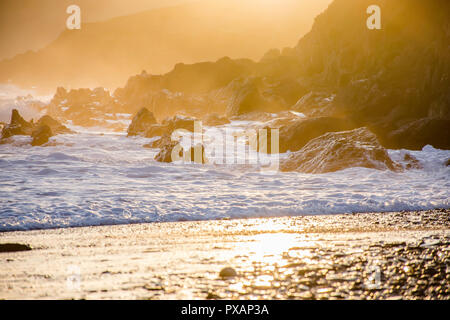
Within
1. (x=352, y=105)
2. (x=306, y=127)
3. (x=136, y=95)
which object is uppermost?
(x=136, y=95)

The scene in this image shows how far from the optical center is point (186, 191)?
22.5 metres

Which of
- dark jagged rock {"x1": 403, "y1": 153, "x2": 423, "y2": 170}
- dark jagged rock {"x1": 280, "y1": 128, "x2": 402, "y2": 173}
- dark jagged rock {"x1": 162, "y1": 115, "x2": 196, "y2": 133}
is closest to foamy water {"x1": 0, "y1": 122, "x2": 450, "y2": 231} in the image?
dark jagged rock {"x1": 403, "y1": 153, "x2": 423, "y2": 170}

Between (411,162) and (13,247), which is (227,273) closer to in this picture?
(13,247)

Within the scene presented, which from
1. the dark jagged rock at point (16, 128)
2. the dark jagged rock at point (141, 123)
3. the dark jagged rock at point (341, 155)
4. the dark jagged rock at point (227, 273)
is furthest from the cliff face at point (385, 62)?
the dark jagged rock at point (16, 128)

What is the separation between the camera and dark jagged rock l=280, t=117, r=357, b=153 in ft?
140

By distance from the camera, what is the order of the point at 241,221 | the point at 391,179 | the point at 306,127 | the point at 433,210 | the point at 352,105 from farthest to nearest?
the point at 352,105 < the point at 306,127 < the point at 391,179 < the point at 433,210 < the point at 241,221

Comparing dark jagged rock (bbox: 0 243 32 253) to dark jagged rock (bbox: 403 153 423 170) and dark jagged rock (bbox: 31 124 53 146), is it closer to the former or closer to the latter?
dark jagged rock (bbox: 403 153 423 170)

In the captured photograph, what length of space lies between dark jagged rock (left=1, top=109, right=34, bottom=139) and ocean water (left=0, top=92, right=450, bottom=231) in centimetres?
2122

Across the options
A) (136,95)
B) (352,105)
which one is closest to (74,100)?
(136,95)
